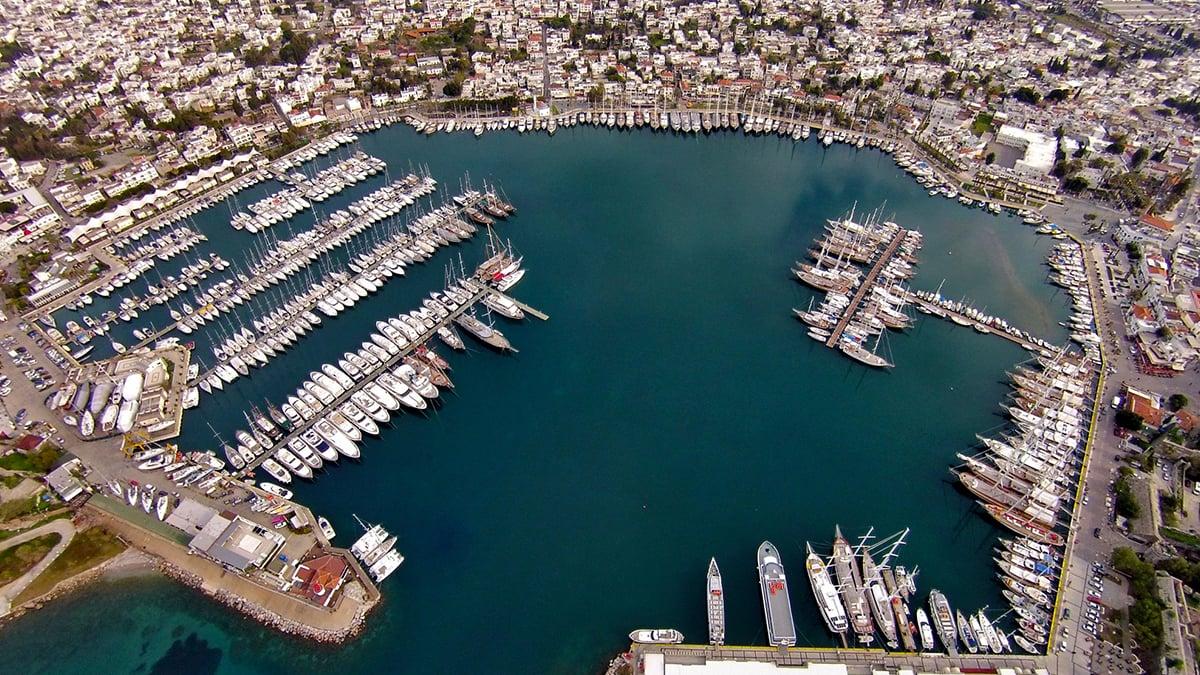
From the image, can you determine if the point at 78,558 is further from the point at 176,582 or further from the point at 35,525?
the point at 176,582

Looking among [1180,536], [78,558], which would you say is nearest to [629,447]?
[1180,536]

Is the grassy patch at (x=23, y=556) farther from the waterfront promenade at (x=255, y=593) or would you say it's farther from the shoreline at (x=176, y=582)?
the waterfront promenade at (x=255, y=593)

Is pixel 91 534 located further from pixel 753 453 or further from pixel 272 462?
pixel 753 453

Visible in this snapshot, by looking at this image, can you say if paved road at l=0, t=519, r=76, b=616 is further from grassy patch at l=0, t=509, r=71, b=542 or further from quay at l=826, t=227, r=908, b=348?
quay at l=826, t=227, r=908, b=348

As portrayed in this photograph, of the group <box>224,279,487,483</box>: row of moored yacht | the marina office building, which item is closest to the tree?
<box>224,279,487,483</box>: row of moored yacht

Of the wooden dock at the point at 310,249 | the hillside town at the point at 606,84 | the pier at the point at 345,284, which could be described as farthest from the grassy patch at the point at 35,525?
the hillside town at the point at 606,84
